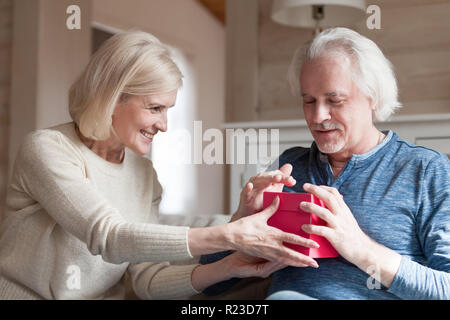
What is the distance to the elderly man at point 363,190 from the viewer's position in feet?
2.98

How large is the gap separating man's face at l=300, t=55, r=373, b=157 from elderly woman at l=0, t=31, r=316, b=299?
17 cm

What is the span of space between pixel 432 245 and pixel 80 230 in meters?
0.66

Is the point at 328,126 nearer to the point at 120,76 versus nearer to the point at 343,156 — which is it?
the point at 343,156

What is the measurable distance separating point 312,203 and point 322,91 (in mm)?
248

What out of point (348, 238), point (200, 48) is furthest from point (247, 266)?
point (200, 48)

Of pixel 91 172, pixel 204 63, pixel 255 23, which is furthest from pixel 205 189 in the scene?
pixel 91 172

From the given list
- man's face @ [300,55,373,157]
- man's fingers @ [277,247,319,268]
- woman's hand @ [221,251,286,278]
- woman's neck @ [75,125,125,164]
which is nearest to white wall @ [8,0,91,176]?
woman's neck @ [75,125,125,164]

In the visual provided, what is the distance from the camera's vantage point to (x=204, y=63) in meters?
5.48

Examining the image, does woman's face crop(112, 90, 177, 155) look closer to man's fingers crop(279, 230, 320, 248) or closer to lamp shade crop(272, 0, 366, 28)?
man's fingers crop(279, 230, 320, 248)

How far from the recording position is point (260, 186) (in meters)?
1.01

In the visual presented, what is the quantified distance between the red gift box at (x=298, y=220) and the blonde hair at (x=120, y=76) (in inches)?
14.3

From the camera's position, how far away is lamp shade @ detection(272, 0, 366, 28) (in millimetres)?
1877

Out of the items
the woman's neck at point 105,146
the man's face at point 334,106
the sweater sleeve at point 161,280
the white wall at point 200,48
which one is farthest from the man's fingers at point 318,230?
the white wall at point 200,48

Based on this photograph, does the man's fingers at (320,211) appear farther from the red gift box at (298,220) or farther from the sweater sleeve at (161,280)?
the sweater sleeve at (161,280)
